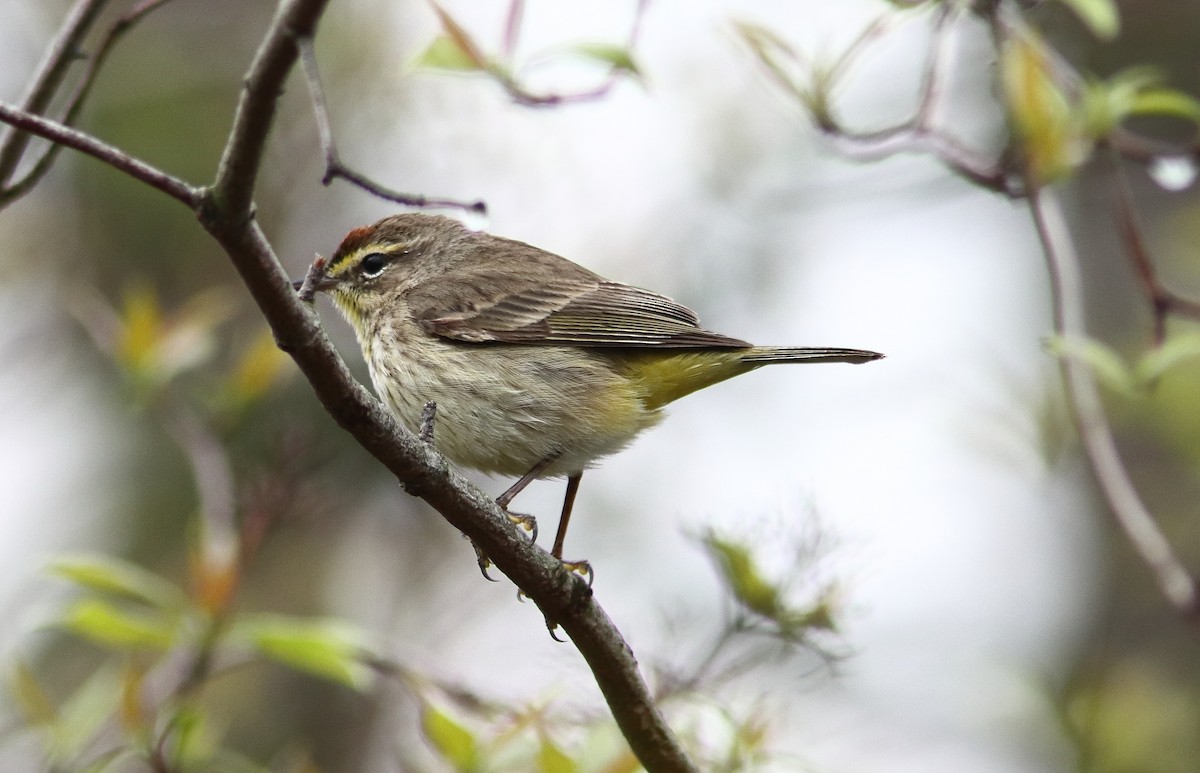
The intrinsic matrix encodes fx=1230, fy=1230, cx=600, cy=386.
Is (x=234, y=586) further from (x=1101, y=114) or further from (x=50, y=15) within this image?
(x=50, y=15)

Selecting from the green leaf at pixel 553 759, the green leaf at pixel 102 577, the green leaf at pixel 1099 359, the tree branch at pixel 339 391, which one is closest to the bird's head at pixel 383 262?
the green leaf at pixel 102 577

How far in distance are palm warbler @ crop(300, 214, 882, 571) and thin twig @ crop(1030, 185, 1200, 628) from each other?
660 mm

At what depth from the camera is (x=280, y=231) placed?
860cm

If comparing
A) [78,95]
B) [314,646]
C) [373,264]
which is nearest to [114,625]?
[314,646]

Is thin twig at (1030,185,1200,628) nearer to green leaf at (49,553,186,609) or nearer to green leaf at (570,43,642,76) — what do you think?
green leaf at (570,43,642,76)

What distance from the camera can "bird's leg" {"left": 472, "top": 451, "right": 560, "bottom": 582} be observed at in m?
3.98

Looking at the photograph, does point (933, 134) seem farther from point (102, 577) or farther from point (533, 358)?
point (102, 577)

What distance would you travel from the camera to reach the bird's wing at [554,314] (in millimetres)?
4918

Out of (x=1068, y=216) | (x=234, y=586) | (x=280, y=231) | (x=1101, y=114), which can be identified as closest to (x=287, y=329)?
(x=234, y=586)

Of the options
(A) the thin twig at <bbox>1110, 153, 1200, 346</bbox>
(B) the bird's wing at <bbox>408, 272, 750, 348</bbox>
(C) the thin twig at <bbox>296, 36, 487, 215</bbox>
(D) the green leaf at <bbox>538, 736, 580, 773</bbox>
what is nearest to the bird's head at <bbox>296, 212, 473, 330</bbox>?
(B) the bird's wing at <bbox>408, 272, 750, 348</bbox>

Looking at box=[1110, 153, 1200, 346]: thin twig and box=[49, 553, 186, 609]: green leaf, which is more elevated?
box=[1110, 153, 1200, 346]: thin twig

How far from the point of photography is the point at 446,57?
392 centimetres

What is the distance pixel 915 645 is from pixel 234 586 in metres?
5.91

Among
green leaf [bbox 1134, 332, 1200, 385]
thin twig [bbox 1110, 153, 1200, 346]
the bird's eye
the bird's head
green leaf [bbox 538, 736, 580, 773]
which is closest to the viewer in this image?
green leaf [bbox 538, 736, 580, 773]
